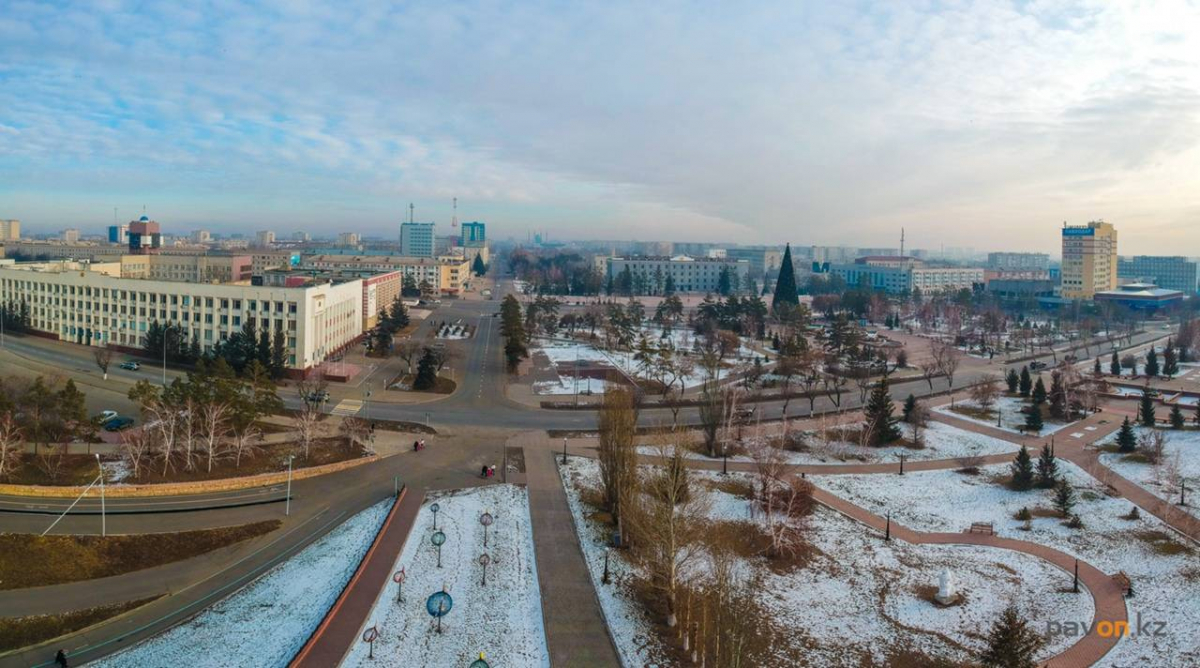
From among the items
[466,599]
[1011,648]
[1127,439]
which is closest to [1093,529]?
[1127,439]

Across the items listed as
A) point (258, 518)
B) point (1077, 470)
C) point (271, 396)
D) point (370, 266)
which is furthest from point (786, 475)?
point (370, 266)

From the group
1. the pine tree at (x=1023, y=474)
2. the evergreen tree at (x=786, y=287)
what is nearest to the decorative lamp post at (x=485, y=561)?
the pine tree at (x=1023, y=474)

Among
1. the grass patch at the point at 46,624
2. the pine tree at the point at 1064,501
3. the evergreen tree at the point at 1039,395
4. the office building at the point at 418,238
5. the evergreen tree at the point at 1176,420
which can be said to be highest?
the office building at the point at 418,238

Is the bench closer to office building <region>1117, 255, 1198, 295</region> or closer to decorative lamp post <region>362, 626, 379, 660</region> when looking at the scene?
decorative lamp post <region>362, 626, 379, 660</region>

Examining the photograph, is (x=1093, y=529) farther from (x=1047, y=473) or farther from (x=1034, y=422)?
(x=1034, y=422)

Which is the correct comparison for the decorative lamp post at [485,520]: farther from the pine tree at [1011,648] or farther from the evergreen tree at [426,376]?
the evergreen tree at [426,376]
